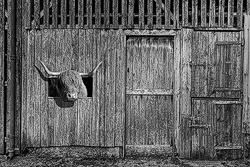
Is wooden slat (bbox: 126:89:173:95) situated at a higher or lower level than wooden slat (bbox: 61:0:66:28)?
lower

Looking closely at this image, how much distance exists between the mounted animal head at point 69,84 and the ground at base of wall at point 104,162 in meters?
1.37

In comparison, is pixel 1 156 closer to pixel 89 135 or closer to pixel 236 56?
pixel 89 135

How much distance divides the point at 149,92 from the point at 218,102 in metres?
1.56

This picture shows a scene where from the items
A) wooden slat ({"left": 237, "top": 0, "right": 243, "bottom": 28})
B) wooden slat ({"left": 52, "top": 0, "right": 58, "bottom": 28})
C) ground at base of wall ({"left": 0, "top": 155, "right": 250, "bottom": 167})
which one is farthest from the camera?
wooden slat ({"left": 52, "top": 0, "right": 58, "bottom": 28})

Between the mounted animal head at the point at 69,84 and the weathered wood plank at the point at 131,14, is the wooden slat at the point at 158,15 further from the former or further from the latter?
the mounted animal head at the point at 69,84

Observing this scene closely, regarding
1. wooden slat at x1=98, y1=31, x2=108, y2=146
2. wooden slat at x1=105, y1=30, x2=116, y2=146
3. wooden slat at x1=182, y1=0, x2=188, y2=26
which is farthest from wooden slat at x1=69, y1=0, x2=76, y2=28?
wooden slat at x1=182, y1=0, x2=188, y2=26

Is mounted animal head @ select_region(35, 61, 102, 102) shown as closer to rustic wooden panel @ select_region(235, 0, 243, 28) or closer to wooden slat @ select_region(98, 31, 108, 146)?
wooden slat @ select_region(98, 31, 108, 146)

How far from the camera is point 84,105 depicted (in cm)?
668

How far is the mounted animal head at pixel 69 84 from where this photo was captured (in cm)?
645

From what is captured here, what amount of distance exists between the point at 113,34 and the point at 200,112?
264cm

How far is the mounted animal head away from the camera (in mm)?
6453

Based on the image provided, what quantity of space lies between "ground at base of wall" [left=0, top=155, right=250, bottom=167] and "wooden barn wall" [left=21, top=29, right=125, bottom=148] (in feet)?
1.15

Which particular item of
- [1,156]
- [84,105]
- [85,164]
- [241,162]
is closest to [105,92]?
[84,105]

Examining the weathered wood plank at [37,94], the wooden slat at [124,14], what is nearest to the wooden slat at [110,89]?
the wooden slat at [124,14]
